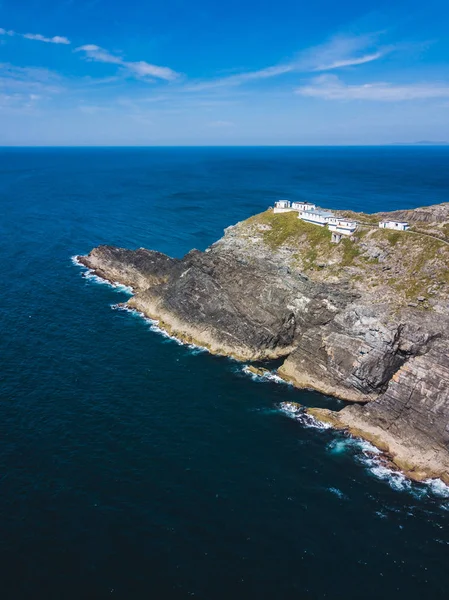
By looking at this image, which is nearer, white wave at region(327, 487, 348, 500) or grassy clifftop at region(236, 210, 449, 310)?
white wave at region(327, 487, 348, 500)

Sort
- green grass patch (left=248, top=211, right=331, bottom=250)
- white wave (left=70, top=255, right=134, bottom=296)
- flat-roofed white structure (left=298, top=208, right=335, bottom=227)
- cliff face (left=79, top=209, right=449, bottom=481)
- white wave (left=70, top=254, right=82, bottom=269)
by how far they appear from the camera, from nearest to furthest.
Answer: cliff face (left=79, top=209, right=449, bottom=481), green grass patch (left=248, top=211, right=331, bottom=250), flat-roofed white structure (left=298, top=208, right=335, bottom=227), white wave (left=70, top=255, right=134, bottom=296), white wave (left=70, top=254, right=82, bottom=269)

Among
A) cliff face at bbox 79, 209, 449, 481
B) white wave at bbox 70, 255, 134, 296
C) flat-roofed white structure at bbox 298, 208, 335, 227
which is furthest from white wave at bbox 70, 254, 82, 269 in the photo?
flat-roofed white structure at bbox 298, 208, 335, 227

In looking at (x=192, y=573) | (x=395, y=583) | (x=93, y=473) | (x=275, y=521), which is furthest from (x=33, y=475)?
(x=395, y=583)

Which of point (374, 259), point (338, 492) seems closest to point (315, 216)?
point (374, 259)

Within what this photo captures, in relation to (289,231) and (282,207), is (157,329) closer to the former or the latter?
(289,231)

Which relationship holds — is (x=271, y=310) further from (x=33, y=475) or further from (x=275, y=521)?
(x=33, y=475)

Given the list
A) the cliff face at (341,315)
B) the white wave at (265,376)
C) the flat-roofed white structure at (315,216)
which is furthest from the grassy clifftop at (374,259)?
the white wave at (265,376)

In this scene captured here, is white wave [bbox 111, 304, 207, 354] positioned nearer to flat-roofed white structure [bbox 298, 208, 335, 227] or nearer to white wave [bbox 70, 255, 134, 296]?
white wave [bbox 70, 255, 134, 296]
